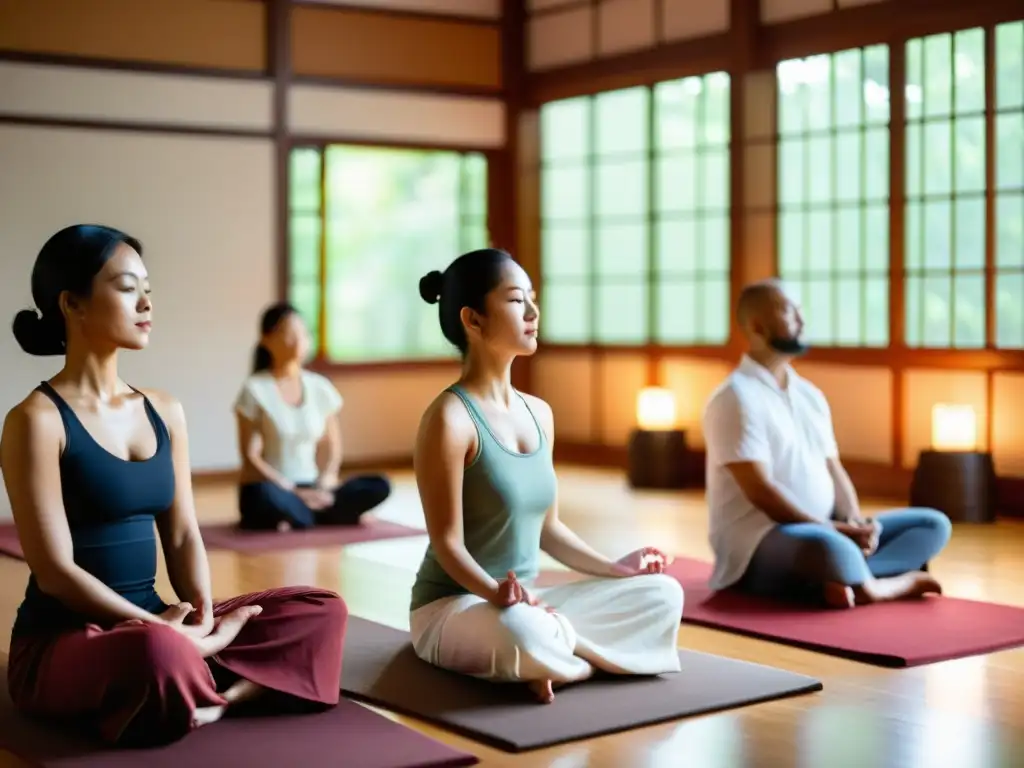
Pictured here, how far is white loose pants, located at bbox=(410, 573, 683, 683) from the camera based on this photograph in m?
3.20

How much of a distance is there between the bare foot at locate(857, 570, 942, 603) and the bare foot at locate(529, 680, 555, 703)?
4.46ft

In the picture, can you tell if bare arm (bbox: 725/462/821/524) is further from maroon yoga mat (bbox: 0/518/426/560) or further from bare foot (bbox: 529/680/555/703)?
maroon yoga mat (bbox: 0/518/426/560)

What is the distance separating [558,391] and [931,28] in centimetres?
296

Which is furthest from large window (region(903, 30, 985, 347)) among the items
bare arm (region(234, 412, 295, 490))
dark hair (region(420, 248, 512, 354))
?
dark hair (region(420, 248, 512, 354))

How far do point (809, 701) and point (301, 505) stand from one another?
3029mm

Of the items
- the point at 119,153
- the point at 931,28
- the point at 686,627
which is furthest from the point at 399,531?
the point at 931,28

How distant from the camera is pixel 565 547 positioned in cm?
349

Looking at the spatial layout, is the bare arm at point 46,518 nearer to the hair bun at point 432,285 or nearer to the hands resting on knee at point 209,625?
the hands resting on knee at point 209,625

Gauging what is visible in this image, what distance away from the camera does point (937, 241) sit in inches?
258

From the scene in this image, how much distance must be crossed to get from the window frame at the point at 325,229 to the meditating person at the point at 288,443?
193 cm

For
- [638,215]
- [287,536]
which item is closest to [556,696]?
[287,536]

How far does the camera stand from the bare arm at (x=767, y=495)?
429 cm

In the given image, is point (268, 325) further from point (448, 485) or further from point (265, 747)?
point (265, 747)

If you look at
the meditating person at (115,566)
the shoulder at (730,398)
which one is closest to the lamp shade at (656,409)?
the shoulder at (730,398)
